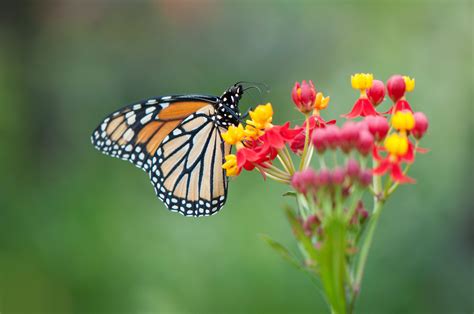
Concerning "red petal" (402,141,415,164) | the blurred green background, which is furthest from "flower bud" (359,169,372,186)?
the blurred green background

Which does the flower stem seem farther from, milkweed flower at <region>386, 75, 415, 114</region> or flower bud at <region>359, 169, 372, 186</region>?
milkweed flower at <region>386, 75, 415, 114</region>

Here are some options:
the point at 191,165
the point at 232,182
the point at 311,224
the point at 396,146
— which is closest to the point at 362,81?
the point at 396,146

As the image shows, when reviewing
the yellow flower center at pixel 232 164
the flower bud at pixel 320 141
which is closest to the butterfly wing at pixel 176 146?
the yellow flower center at pixel 232 164

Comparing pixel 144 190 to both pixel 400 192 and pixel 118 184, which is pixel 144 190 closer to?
pixel 118 184

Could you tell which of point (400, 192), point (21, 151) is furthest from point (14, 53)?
point (400, 192)

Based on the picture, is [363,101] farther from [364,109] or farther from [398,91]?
[398,91]

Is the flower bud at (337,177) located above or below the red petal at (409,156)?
below

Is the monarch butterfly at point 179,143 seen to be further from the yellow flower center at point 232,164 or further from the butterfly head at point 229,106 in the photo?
the yellow flower center at point 232,164
